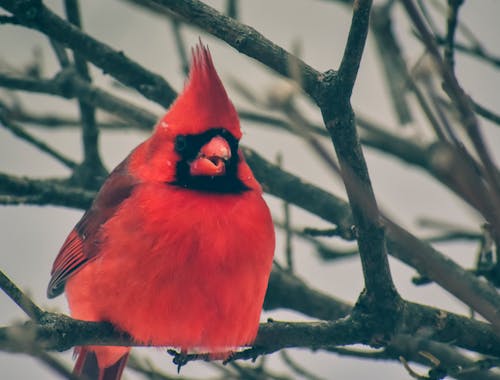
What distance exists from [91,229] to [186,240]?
0.56 m

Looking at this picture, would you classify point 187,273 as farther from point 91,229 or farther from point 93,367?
point 93,367

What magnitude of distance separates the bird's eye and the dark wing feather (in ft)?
0.63

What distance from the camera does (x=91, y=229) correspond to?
2875 millimetres

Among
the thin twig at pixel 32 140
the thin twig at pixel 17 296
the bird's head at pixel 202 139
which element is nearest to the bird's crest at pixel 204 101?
the bird's head at pixel 202 139

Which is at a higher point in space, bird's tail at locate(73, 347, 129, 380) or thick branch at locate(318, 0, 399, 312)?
thick branch at locate(318, 0, 399, 312)

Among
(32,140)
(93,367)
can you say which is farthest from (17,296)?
(93,367)

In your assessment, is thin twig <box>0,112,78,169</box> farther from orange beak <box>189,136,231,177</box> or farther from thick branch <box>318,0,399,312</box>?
thick branch <box>318,0,399,312</box>

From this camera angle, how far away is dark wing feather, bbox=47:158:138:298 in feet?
9.11

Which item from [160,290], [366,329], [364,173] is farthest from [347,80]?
[160,290]

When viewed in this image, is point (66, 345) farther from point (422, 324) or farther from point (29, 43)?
point (29, 43)

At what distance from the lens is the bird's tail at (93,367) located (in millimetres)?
3079

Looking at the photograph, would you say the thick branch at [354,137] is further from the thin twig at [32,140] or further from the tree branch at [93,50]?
the thin twig at [32,140]

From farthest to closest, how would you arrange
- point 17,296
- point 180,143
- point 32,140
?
point 32,140
point 180,143
point 17,296

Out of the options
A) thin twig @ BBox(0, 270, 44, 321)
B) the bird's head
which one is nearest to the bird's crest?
the bird's head
